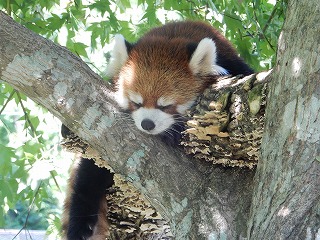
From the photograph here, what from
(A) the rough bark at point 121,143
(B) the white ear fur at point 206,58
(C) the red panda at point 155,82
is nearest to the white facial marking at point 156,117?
(C) the red panda at point 155,82

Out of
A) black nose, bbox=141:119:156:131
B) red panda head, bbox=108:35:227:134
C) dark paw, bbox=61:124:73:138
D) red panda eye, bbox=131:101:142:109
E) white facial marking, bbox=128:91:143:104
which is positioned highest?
red panda head, bbox=108:35:227:134

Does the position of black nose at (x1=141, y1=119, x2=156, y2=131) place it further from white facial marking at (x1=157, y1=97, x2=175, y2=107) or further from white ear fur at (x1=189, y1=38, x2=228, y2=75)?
white ear fur at (x1=189, y1=38, x2=228, y2=75)

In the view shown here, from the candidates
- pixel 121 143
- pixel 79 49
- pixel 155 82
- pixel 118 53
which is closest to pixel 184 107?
pixel 155 82

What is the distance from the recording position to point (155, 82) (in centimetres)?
324

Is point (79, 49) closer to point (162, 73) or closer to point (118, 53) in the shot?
point (118, 53)

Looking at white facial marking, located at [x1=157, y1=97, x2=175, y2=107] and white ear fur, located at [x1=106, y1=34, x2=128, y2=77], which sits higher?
white ear fur, located at [x1=106, y1=34, x2=128, y2=77]

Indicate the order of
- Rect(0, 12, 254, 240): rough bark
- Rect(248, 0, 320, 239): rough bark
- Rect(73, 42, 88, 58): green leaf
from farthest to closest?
Rect(73, 42, 88, 58): green leaf
Rect(0, 12, 254, 240): rough bark
Rect(248, 0, 320, 239): rough bark

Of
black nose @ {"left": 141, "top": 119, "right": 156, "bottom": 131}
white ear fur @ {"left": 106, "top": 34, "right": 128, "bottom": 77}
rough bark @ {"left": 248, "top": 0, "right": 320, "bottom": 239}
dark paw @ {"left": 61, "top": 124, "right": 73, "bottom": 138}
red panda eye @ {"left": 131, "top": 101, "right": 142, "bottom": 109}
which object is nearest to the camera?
rough bark @ {"left": 248, "top": 0, "right": 320, "bottom": 239}

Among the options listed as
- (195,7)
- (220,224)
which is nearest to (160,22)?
(195,7)

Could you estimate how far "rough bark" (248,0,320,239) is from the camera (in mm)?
1858

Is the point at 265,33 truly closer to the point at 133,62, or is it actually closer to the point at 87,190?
the point at 133,62

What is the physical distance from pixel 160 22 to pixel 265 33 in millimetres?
799

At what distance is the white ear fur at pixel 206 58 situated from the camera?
10.1 feet

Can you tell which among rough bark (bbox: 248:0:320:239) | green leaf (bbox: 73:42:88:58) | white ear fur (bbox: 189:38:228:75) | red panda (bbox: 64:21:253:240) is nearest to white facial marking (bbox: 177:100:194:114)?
red panda (bbox: 64:21:253:240)
